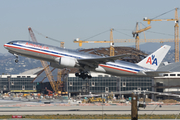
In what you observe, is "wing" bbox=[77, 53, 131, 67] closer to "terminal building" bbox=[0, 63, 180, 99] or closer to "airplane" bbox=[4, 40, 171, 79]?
"airplane" bbox=[4, 40, 171, 79]

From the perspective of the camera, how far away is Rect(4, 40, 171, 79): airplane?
54.6m

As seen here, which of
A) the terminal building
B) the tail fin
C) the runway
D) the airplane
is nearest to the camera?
the runway

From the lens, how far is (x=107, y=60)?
189 ft

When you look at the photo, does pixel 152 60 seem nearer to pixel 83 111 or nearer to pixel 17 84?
pixel 83 111

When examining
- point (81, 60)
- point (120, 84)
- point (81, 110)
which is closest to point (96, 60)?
point (81, 60)

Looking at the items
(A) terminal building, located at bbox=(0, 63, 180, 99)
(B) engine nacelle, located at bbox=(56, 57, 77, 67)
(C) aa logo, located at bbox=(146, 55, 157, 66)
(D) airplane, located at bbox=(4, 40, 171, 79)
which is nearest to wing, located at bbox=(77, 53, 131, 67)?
(D) airplane, located at bbox=(4, 40, 171, 79)

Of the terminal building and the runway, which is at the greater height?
the terminal building

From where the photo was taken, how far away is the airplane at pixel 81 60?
54.6 m

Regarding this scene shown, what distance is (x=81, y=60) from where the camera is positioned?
187 ft

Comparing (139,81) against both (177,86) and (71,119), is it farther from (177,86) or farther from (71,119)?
(71,119)

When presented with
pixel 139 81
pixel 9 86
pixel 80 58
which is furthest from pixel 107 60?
pixel 9 86

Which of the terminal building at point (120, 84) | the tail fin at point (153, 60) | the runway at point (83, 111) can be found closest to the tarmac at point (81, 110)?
the runway at point (83, 111)

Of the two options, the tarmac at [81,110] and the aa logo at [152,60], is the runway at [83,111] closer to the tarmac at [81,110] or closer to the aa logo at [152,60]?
the tarmac at [81,110]

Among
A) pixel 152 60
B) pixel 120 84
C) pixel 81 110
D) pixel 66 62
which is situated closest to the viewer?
pixel 66 62
